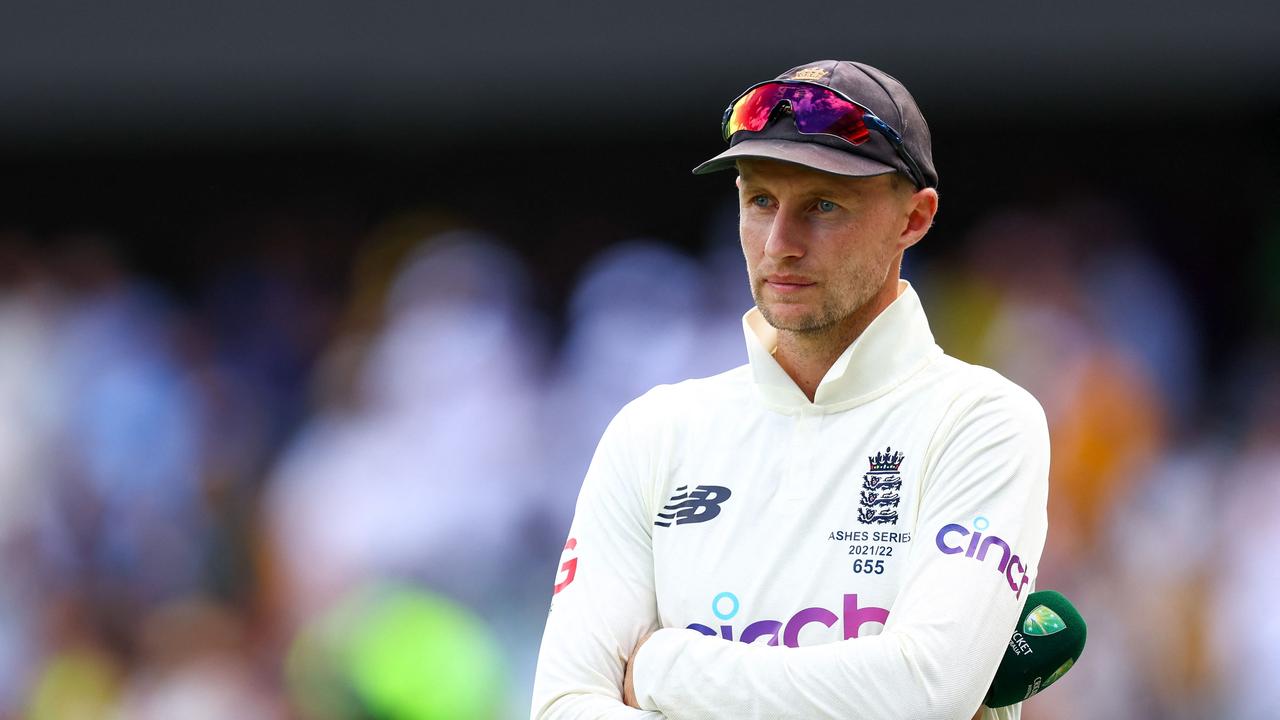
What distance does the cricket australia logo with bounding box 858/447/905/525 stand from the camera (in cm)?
241

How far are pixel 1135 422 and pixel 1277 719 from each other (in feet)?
3.85

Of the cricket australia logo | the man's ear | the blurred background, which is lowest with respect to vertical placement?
the cricket australia logo

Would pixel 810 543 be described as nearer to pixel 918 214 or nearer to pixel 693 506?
pixel 693 506

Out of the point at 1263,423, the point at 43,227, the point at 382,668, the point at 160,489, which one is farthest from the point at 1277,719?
the point at 43,227

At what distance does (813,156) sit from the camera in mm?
2391

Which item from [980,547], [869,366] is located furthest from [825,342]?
[980,547]

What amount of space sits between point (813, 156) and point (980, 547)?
60 centimetres

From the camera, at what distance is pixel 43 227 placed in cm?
750

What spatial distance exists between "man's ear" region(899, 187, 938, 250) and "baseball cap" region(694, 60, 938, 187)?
2 cm

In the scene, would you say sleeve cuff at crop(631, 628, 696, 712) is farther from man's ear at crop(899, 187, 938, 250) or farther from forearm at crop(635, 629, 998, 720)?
man's ear at crop(899, 187, 938, 250)

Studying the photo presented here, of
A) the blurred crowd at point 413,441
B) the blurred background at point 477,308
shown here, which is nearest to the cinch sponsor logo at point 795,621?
the blurred background at point 477,308

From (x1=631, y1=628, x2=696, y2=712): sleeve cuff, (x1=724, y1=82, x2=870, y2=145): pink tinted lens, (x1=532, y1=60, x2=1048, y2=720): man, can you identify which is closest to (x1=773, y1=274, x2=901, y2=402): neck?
(x1=532, y1=60, x2=1048, y2=720): man

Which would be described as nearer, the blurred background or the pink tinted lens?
the pink tinted lens

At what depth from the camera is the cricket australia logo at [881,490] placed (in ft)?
7.91
